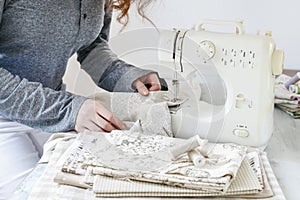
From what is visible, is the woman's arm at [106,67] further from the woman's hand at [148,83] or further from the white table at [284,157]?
the white table at [284,157]

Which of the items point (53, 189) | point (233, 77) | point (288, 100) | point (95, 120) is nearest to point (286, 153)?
point (233, 77)

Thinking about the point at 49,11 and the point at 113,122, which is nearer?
the point at 113,122

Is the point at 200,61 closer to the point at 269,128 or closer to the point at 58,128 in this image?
the point at 269,128

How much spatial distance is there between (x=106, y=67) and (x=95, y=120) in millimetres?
350

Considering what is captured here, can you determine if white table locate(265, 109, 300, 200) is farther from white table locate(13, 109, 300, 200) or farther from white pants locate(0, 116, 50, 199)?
white pants locate(0, 116, 50, 199)

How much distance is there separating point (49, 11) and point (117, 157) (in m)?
0.46

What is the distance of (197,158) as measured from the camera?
2.77ft

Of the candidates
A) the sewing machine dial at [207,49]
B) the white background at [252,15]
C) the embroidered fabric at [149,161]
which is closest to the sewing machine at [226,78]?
the sewing machine dial at [207,49]

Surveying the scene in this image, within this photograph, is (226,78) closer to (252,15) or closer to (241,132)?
(241,132)

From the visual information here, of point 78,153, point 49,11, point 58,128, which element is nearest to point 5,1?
point 49,11

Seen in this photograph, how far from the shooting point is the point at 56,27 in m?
1.17

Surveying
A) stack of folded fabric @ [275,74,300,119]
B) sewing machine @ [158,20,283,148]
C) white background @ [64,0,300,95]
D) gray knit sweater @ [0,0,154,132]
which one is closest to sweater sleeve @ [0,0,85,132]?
gray knit sweater @ [0,0,154,132]

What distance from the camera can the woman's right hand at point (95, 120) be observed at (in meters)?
1.00

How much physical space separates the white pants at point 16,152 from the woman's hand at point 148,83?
262 millimetres
